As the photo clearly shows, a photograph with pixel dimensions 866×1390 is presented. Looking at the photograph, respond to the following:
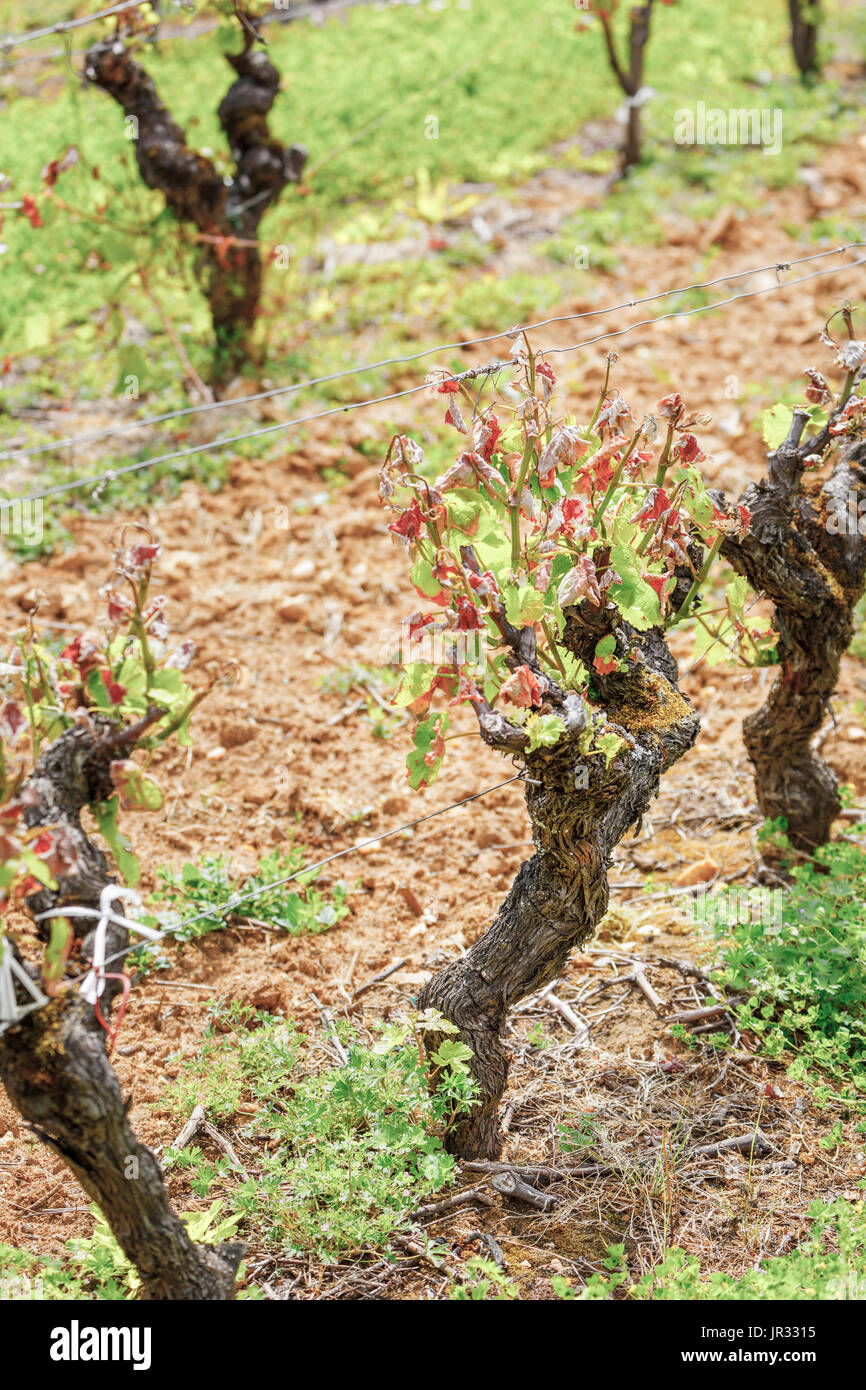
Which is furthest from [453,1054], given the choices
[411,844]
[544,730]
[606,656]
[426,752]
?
[411,844]

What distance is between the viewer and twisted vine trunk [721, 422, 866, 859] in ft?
10.5

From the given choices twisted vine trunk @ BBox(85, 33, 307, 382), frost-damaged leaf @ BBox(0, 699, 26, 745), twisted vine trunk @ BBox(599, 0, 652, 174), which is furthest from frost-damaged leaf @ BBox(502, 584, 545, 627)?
twisted vine trunk @ BBox(599, 0, 652, 174)

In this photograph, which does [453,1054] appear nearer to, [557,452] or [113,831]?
[113,831]

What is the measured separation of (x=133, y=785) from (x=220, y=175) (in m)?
4.50

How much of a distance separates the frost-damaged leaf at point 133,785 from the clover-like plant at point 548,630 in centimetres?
52

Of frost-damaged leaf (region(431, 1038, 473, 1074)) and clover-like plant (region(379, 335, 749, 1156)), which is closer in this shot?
clover-like plant (region(379, 335, 749, 1156))

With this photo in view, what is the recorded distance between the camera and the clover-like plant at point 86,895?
6.72ft

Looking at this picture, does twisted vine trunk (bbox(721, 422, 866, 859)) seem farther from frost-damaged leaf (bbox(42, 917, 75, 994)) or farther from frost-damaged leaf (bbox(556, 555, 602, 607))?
frost-damaged leaf (bbox(42, 917, 75, 994))

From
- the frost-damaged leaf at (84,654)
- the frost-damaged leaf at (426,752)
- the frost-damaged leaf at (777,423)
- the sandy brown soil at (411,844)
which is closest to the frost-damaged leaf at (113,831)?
the frost-damaged leaf at (84,654)

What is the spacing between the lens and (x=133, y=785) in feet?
7.42

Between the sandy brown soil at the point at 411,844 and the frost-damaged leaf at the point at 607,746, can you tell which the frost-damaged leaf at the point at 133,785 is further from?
the sandy brown soil at the point at 411,844

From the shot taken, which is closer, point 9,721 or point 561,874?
point 9,721

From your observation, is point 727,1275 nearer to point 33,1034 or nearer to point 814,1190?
point 814,1190

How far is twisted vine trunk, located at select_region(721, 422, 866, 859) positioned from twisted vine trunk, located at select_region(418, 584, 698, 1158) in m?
0.60
